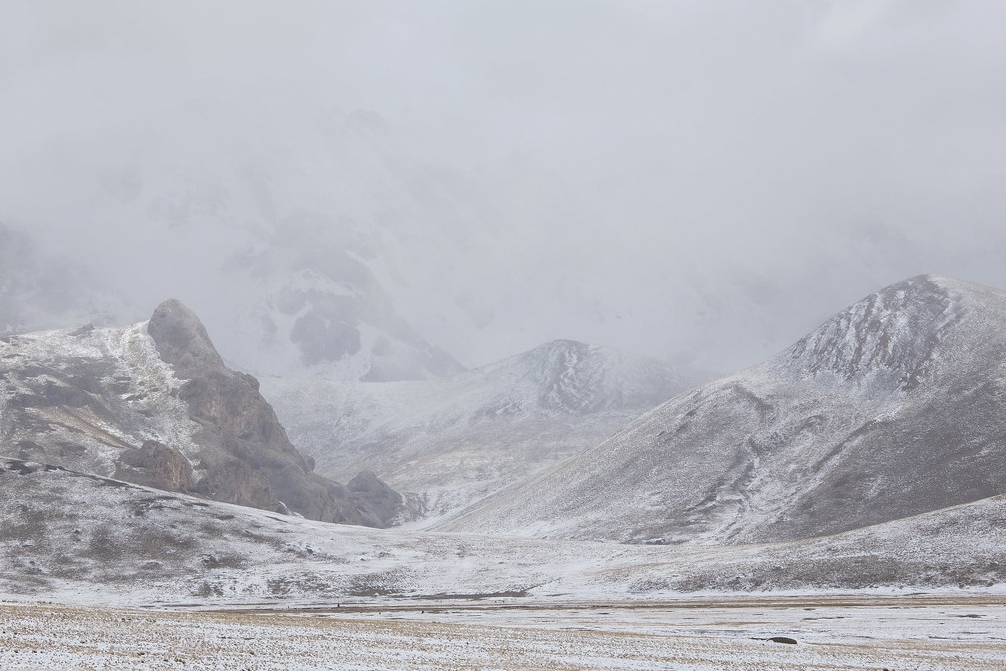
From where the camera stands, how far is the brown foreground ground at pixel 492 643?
33.2m

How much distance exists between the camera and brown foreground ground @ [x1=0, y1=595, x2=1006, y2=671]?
33.2 metres

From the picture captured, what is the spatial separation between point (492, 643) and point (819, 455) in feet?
445

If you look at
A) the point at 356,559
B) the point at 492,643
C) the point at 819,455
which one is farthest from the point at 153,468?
the point at 492,643

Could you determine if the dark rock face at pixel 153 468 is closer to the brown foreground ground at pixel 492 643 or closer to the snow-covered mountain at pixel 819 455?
the snow-covered mountain at pixel 819 455

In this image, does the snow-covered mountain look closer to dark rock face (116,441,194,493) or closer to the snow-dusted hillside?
the snow-dusted hillside

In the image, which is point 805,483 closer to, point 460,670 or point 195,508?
point 195,508

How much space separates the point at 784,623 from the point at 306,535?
76457mm

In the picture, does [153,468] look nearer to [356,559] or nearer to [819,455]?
[356,559]

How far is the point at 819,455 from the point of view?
163500mm

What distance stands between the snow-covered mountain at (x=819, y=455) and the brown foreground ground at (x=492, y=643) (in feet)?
283

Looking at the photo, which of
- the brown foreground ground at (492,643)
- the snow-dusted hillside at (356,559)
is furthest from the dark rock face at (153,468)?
the brown foreground ground at (492,643)

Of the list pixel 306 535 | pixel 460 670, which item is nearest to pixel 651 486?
pixel 306 535

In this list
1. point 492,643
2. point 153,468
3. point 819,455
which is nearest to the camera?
point 492,643

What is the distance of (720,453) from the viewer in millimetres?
176875
